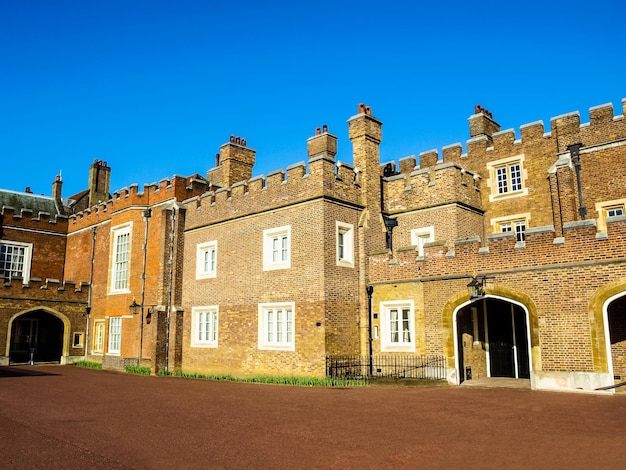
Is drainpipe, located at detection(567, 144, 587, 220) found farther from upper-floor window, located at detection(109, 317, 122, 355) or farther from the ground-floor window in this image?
the ground-floor window

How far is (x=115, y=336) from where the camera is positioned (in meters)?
25.3

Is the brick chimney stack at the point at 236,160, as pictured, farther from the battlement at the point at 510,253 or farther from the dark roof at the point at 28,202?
the dark roof at the point at 28,202

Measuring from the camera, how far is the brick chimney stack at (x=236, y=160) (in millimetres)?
25172

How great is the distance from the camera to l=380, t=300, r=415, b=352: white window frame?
1761 cm

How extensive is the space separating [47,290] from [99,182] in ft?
31.0

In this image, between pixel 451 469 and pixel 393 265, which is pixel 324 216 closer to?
pixel 393 265

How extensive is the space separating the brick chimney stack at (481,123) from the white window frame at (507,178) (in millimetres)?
1607

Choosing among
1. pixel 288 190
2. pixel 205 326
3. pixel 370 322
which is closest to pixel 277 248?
pixel 288 190

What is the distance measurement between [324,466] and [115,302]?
21022mm

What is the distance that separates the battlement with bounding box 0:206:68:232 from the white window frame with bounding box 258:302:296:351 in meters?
18.6

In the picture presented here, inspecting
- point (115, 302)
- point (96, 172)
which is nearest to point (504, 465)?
point (115, 302)

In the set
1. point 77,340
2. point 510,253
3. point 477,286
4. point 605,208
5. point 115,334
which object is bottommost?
point 77,340

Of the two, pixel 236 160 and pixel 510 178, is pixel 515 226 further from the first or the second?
pixel 236 160

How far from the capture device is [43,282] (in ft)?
94.7
